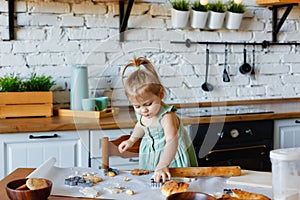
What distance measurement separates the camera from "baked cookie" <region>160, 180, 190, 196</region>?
1445mm

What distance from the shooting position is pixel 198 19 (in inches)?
128

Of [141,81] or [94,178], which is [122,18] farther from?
[94,178]

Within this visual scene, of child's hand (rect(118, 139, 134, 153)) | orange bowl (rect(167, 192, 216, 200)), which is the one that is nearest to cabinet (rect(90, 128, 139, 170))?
child's hand (rect(118, 139, 134, 153))

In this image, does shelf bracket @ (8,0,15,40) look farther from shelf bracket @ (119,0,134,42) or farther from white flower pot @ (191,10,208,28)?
white flower pot @ (191,10,208,28)

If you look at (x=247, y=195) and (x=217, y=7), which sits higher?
(x=217, y=7)

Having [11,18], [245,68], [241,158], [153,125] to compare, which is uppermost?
[11,18]

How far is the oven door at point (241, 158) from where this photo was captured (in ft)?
9.25

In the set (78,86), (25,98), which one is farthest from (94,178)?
(78,86)

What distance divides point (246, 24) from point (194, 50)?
458 mm

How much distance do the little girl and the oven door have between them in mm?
775

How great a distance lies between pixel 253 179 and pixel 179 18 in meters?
1.83

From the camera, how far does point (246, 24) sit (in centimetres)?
350

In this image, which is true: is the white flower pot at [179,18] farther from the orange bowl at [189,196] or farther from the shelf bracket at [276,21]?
the orange bowl at [189,196]

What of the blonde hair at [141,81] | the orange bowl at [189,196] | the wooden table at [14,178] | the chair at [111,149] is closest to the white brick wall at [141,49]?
the chair at [111,149]
